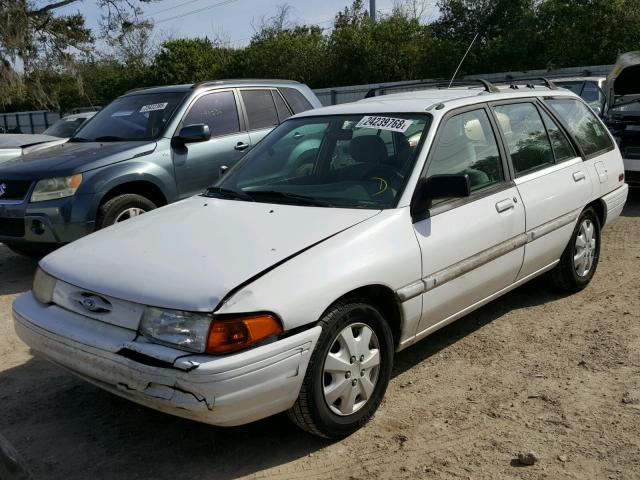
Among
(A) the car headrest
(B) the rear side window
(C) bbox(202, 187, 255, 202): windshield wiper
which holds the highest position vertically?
(B) the rear side window

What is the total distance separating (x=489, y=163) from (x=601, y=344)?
1.39 metres

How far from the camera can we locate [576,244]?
501cm

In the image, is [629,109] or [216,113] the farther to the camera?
[629,109]

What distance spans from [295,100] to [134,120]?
2.01 meters

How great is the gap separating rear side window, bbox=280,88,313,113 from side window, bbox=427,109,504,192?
385 centimetres

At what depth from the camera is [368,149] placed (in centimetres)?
396

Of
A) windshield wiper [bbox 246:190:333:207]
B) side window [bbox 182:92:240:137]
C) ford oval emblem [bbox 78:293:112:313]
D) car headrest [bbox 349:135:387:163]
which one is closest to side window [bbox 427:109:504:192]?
car headrest [bbox 349:135:387:163]

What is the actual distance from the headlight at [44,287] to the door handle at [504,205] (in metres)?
2.60

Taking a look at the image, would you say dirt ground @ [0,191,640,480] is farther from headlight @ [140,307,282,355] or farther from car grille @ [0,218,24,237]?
car grille @ [0,218,24,237]

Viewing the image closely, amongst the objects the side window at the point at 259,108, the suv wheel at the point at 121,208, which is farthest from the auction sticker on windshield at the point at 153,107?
the suv wheel at the point at 121,208

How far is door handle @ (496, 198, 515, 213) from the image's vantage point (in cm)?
403

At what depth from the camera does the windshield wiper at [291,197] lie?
3.64 meters

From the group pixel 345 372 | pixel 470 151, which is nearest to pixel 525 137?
pixel 470 151

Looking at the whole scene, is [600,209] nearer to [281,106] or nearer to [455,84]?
[455,84]
